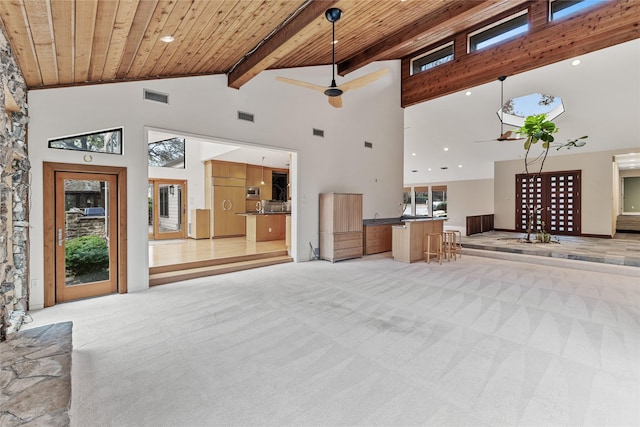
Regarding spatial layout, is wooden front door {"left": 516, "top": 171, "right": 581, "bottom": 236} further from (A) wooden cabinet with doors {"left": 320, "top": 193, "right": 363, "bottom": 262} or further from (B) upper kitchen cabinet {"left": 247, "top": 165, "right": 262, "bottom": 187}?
(B) upper kitchen cabinet {"left": 247, "top": 165, "right": 262, "bottom": 187}

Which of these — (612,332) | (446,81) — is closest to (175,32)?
(612,332)

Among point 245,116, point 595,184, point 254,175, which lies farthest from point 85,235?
point 595,184

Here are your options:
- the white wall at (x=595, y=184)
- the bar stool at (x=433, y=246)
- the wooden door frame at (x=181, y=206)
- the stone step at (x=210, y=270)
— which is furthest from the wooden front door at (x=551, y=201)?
the wooden door frame at (x=181, y=206)

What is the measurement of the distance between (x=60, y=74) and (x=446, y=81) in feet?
27.4

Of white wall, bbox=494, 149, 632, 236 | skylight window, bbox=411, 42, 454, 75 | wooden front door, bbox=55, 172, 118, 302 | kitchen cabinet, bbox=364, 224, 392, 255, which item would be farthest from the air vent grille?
white wall, bbox=494, 149, 632, 236

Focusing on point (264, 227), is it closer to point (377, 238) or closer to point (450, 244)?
point (377, 238)

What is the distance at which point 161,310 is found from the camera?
12.5 ft

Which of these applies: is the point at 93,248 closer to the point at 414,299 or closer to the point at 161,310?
the point at 161,310

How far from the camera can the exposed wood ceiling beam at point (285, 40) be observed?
3.71 meters

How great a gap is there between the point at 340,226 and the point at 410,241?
1.67m

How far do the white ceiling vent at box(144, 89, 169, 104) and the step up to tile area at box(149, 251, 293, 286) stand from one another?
2924mm

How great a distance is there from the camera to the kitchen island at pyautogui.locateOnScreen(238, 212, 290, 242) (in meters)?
8.76

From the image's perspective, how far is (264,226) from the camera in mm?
8930

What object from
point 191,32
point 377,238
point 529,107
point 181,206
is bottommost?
point 377,238
